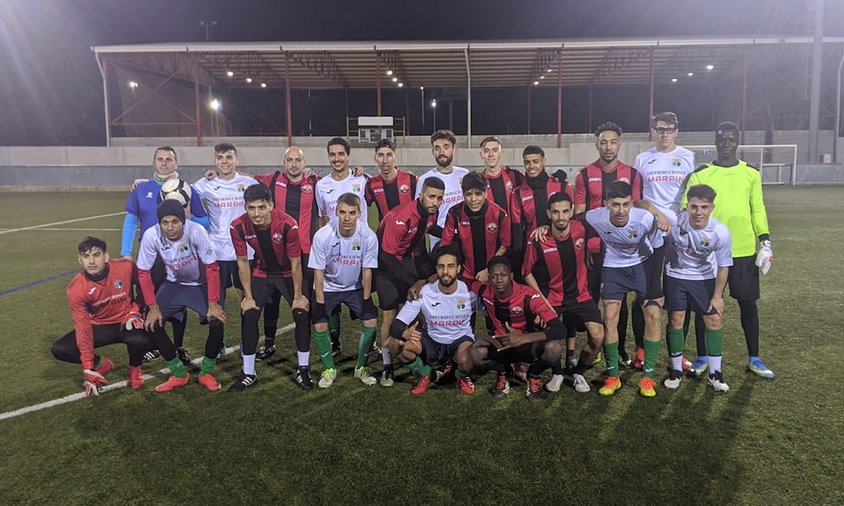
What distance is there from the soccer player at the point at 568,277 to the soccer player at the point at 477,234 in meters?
0.28

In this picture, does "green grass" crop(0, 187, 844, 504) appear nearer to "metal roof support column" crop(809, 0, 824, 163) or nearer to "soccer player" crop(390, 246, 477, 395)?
"soccer player" crop(390, 246, 477, 395)

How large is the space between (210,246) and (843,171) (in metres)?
29.0

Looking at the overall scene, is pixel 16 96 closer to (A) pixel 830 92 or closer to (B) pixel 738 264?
(B) pixel 738 264

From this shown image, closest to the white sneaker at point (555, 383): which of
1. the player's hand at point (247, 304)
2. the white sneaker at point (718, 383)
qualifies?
the white sneaker at point (718, 383)

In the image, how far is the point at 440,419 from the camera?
3.84 m

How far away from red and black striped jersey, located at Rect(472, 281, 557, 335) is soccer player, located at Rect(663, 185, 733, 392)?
1.04 m

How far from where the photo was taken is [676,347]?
4.40 meters

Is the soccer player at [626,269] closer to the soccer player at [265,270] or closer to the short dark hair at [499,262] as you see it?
the short dark hair at [499,262]

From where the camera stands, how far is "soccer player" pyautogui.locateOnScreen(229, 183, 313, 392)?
4504mm

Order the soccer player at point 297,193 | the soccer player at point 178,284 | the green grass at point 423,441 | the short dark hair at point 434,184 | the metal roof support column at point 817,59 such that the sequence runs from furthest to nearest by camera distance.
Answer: the metal roof support column at point 817,59 < the soccer player at point 297,193 < the short dark hair at point 434,184 < the soccer player at point 178,284 < the green grass at point 423,441

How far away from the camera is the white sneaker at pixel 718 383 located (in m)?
4.23

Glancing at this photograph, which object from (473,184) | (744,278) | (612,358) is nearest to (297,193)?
(473,184)

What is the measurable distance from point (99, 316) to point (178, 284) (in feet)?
2.18

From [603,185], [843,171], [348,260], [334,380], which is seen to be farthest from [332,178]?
[843,171]
